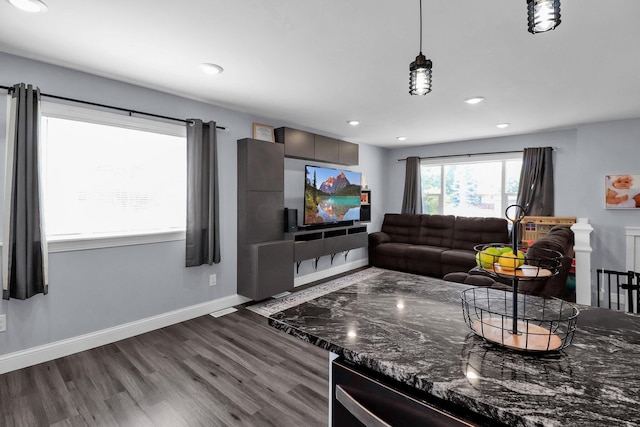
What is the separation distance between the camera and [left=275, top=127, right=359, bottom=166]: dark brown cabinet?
4234 mm

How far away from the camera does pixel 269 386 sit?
2209 mm

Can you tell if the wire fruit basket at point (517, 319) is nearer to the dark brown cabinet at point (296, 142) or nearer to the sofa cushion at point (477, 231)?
the dark brown cabinet at point (296, 142)

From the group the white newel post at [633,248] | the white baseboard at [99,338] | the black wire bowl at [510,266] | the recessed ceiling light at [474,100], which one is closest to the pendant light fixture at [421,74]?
the black wire bowl at [510,266]

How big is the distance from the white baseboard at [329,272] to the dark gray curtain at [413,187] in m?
1.38

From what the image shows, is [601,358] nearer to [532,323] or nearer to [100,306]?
[532,323]

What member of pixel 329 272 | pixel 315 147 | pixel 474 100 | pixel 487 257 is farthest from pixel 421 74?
pixel 329 272

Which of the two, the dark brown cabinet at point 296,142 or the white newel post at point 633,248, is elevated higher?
the dark brown cabinet at point 296,142

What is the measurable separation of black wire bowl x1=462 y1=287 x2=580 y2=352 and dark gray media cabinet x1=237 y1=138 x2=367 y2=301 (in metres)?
2.72

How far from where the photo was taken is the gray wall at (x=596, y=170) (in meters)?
4.08

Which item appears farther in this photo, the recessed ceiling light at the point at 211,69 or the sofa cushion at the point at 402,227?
the sofa cushion at the point at 402,227

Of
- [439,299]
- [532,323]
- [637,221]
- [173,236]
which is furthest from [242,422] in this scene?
[637,221]

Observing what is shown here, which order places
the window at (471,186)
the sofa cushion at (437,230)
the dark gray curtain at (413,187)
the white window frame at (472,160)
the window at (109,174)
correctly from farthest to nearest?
the dark gray curtain at (413,187) < the sofa cushion at (437,230) < the window at (471,186) < the white window frame at (472,160) < the window at (109,174)

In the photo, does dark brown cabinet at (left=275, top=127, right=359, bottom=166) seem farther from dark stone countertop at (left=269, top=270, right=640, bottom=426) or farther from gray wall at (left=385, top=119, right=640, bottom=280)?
dark stone countertop at (left=269, top=270, right=640, bottom=426)

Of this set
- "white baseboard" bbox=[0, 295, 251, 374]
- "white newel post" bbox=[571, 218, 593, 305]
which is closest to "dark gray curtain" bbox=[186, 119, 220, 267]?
"white baseboard" bbox=[0, 295, 251, 374]
